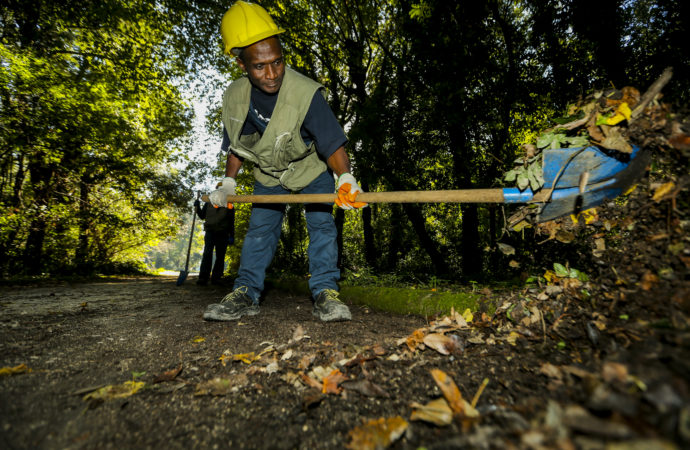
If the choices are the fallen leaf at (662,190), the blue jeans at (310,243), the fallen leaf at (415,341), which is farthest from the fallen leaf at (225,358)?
the fallen leaf at (662,190)

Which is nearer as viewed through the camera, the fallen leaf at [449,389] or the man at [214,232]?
the fallen leaf at [449,389]

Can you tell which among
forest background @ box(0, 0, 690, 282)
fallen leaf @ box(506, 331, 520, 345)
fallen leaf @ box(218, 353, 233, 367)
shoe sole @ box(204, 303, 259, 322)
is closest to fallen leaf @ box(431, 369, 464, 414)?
fallen leaf @ box(506, 331, 520, 345)

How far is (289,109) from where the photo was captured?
2.58 metres

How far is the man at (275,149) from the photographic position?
2.42 metres

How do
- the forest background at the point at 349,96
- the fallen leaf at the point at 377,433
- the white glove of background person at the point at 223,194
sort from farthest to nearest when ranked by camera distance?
1. the forest background at the point at 349,96
2. the white glove of background person at the point at 223,194
3. the fallen leaf at the point at 377,433

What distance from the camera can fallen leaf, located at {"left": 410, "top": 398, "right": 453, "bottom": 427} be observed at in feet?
2.85

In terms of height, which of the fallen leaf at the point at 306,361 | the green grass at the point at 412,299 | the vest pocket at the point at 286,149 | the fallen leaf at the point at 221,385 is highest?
the vest pocket at the point at 286,149

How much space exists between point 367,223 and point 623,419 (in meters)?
10.6

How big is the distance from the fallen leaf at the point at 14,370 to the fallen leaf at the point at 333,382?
143 cm

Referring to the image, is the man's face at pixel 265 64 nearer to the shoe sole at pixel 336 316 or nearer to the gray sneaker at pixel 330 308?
the gray sneaker at pixel 330 308

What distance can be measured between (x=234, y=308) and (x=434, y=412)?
2.00 meters

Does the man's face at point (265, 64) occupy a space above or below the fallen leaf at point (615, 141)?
above

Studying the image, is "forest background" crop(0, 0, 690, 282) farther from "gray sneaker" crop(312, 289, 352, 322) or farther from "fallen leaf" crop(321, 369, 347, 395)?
"fallen leaf" crop(321, 369, 347, 395)

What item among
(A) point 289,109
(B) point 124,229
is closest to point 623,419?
(A) point 289,109
